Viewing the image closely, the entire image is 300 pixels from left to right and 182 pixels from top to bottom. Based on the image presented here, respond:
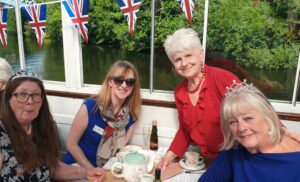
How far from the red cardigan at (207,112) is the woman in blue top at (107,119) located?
0.36 metres

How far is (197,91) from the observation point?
173 centimetres

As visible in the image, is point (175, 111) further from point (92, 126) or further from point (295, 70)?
point (295, 70)

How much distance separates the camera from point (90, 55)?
2502 millimetres

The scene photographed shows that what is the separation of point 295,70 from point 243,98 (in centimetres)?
112

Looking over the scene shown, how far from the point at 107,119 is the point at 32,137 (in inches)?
22.2

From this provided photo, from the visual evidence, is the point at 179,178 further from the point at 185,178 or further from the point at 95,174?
the point at 95,174

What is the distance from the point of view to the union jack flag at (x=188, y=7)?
204 centimetres

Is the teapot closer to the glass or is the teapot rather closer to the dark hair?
the dark hair

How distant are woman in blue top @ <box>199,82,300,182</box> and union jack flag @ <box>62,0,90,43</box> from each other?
146 cm

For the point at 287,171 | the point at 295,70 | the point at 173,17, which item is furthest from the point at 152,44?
the point at 287,171

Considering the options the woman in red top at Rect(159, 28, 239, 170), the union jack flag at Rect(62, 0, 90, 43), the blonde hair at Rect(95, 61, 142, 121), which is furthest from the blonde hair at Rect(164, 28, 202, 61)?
the union jack flag at Rect(62, 0, 90, 43)

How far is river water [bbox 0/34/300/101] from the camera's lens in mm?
2137

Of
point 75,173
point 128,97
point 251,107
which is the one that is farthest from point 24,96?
point 251,107

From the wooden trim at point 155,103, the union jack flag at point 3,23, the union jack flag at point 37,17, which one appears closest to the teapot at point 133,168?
the wooden trim at point 155,103
